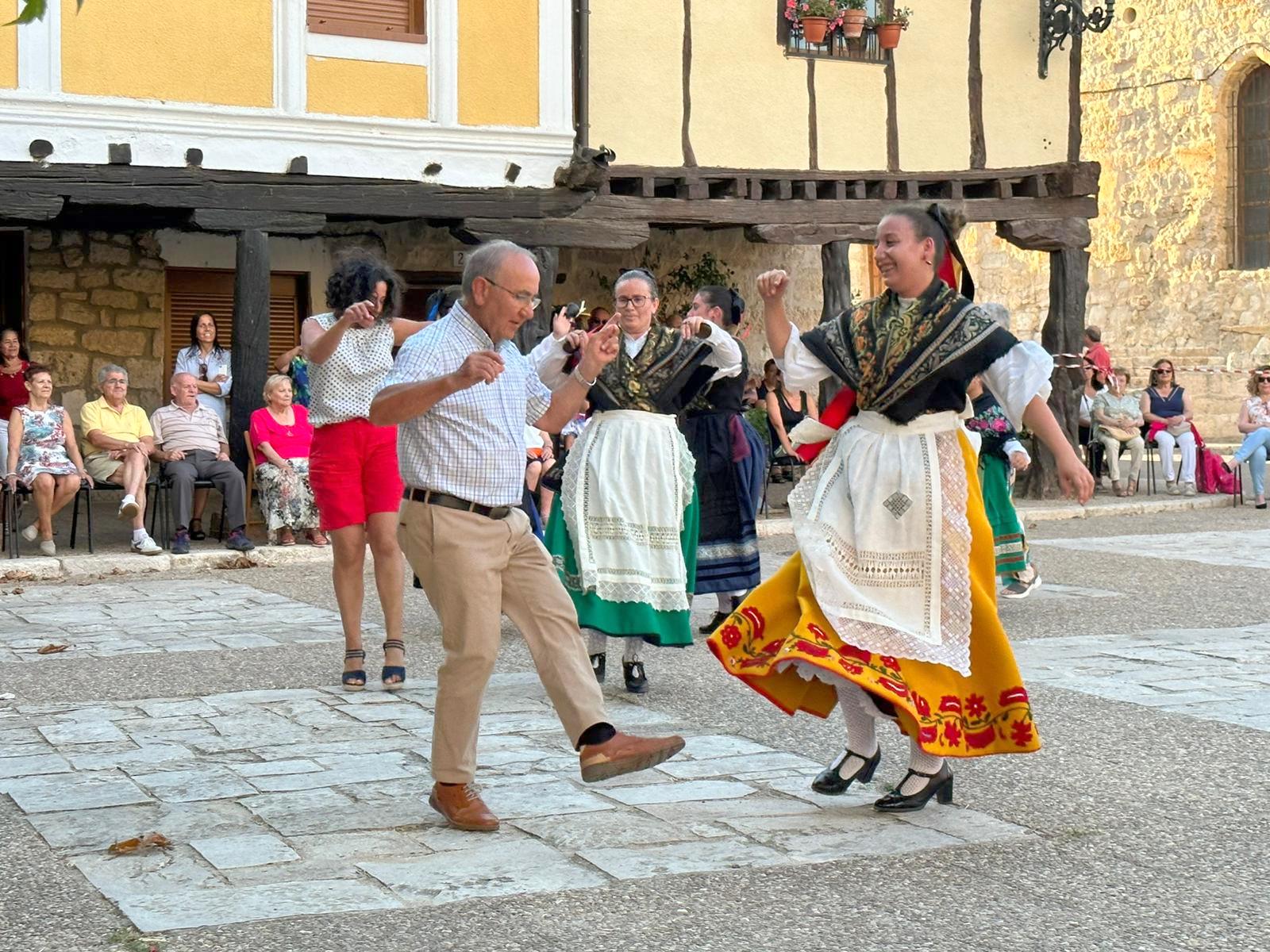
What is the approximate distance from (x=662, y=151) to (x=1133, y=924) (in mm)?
11978

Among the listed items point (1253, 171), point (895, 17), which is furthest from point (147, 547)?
point (1253, 171)

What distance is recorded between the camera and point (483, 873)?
4.27 metres

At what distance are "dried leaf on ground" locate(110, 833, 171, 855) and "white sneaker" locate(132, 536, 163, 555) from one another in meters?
7.39

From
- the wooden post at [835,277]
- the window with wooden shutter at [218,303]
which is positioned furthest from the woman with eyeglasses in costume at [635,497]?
the wooden post at [835,277]

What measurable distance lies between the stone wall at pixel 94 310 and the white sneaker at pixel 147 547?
3907 millimetres

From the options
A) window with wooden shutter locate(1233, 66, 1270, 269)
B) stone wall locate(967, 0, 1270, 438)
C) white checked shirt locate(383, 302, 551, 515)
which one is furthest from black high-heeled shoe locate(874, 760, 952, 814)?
window with wooden shutter locate(1233, 66, 1270, 269)

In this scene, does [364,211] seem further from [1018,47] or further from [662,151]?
[1018,47]

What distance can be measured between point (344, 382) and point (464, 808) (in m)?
2.83

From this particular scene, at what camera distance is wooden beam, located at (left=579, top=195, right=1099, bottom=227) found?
595 inches

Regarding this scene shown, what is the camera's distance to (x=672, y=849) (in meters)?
4.46

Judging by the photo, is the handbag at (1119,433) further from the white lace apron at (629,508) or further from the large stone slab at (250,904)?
the large stone slab at (250,904)

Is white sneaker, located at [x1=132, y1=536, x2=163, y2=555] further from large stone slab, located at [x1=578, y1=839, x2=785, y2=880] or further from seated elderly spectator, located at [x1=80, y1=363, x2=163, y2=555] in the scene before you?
large stone slab, located at [x1=578, y1=839, x2=785, y2=880]

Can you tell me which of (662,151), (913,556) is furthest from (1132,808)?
(662,151)

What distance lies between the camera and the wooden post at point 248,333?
517 inches
